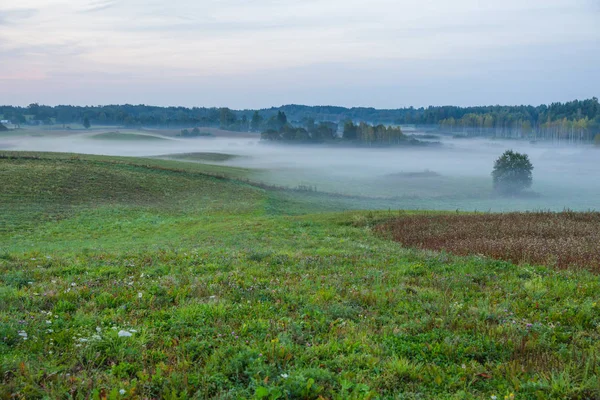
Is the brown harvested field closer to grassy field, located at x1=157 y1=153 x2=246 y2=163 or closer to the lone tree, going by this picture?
the lone tree

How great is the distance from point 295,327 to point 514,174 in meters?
92.4

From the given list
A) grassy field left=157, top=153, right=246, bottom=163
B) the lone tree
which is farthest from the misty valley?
grassy field left=157, top=153, right=246, bottom=163

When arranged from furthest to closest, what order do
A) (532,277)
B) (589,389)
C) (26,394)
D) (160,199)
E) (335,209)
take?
(335,209) → (160,199) → (532,277) → (589,389) → (26,394)

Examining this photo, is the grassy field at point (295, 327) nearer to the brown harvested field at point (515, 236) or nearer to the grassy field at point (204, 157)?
the brown harvested field at point (515, 236)

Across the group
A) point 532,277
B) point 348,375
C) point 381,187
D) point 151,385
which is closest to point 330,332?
point 348,375

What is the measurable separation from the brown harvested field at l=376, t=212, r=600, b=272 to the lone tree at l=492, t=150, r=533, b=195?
67.3 m

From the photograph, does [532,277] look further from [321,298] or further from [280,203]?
[280,203]

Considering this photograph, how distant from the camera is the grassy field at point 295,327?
5.78 metres

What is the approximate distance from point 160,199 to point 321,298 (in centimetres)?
4587

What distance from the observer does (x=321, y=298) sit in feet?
30.2

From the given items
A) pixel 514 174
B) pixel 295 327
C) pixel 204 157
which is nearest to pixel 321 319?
pixel 295 327

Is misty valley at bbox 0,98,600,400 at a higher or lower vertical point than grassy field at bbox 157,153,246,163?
higher

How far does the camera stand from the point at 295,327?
751cm

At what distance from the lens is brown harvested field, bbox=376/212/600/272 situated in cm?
1412
